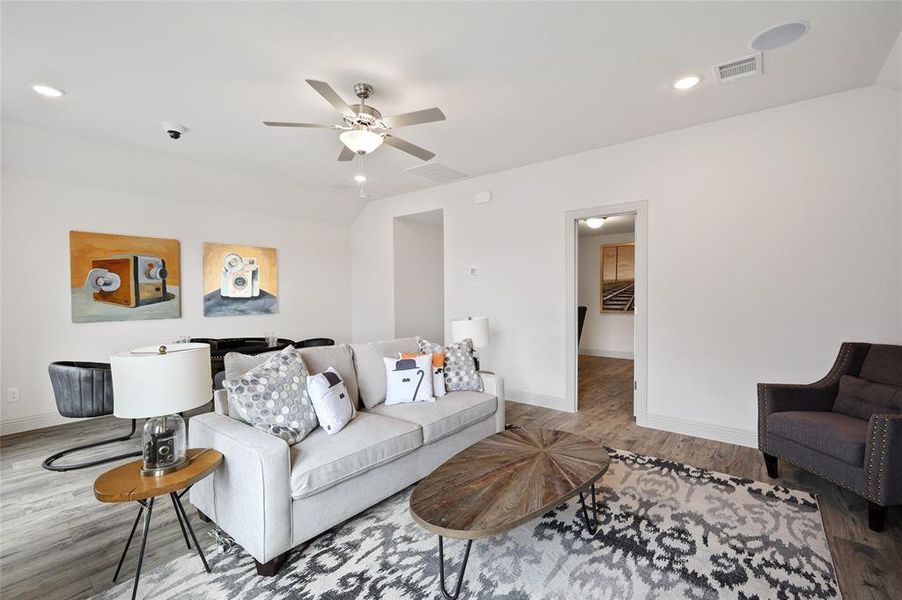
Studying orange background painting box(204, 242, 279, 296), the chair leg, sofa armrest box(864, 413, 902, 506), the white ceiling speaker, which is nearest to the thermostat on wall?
the white ceiling speaker

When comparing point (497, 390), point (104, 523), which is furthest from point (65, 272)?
point (497, 390)

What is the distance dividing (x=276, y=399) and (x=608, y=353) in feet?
23.8

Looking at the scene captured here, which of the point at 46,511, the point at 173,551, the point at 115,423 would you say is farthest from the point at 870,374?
the point at 115,423

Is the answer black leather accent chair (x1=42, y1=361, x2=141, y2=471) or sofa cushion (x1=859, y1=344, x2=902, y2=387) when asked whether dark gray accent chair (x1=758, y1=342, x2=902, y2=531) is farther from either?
black leather accent chair (x1=42, y1=361, x2=141, y2=471)

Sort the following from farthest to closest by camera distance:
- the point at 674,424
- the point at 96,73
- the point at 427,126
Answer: the point at 674,424, the point at 427,126, the point at 96,73

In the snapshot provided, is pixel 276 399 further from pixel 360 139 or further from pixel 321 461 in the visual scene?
pixel 360 139

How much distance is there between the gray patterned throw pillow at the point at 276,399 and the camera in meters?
2.13

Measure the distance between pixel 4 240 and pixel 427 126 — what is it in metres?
4.15

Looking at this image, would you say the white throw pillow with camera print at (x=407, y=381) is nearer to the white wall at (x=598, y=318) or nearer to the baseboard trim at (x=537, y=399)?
the baseboard trim at (x=537, y=399)

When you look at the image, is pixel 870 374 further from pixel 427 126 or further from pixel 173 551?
pixel 173 551

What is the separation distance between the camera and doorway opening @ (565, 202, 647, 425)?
3.93 metres

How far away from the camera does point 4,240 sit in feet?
12.4

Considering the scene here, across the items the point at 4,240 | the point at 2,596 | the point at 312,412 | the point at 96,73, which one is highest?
the point at 96,73

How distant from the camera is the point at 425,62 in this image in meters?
2.50
